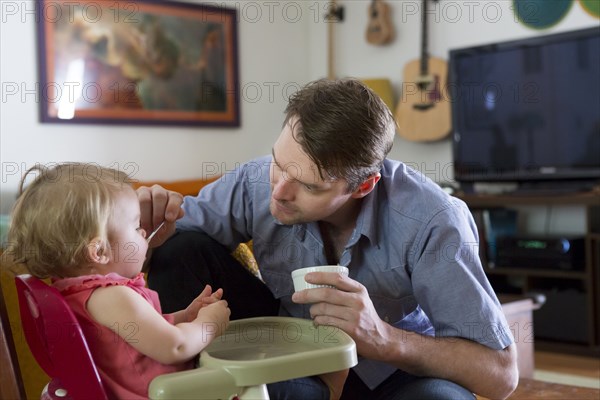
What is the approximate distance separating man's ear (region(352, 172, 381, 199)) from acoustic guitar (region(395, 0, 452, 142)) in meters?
2.84

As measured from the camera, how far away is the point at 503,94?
13.5ft

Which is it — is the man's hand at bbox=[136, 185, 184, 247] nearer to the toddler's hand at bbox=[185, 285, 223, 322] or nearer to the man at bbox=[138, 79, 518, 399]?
the man at bbox=[138, 79, 518, 399]

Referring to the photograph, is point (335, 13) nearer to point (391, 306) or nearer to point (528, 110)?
point (528, 110)

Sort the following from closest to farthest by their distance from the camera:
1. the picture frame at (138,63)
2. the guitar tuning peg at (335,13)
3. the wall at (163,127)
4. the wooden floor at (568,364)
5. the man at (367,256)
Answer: the man at (367,256)
the wooden floor at (568,364)
the wall at (163,127)
the picture frame at (138,63)
the guitar tuning peg at (335,13)

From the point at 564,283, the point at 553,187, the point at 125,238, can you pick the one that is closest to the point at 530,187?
the point at 553,187

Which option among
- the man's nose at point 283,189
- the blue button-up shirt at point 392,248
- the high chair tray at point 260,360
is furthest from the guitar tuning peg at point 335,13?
the high chair tray at point 260,360

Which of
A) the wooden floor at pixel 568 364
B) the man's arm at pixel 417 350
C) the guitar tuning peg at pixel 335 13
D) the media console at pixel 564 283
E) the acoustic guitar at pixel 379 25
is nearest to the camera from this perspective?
the man's arm at pixel 417 350

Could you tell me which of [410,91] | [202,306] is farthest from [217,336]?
[410,91]

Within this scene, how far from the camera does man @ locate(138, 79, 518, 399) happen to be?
1.53m

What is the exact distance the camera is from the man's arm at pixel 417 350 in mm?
1374

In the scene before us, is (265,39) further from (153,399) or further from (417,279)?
(153,399)

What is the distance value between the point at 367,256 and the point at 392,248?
63 millimetres

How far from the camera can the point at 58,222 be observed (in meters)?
1.26

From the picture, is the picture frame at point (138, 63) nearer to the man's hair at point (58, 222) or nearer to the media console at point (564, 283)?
the media console at point (564, 283)
